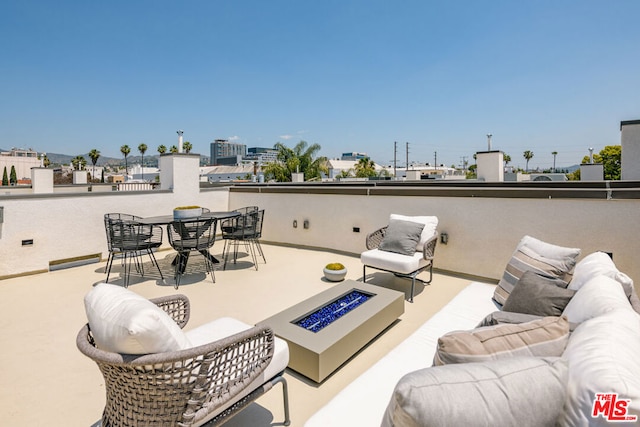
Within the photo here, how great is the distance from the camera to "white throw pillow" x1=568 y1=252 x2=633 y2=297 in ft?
6.56

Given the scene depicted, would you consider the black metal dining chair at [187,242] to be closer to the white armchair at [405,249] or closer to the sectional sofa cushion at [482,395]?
the white armchair at [405,249]

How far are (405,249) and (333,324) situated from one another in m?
1.94

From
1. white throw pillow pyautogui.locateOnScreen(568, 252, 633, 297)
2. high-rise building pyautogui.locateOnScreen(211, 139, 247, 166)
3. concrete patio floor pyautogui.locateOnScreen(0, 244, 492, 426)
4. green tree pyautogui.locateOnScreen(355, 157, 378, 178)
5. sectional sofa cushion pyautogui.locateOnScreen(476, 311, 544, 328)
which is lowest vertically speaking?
concrete patio floor pyautogui.locateOnScreen(0, 244, 492, 426)

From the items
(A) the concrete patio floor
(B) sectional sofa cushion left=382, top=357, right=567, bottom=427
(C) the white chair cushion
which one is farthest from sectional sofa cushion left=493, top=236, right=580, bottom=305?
(C) the white chair cushion

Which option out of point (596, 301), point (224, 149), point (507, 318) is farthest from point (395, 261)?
point (224, 149)

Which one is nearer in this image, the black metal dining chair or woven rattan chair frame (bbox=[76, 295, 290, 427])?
woven rattan chair frame (bbox=[76, 295, 290, 427])

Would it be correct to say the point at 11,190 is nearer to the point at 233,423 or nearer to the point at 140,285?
the point at 140,285

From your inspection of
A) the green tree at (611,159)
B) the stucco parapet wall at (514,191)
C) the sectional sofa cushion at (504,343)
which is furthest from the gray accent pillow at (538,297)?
the green tree at (611,159)

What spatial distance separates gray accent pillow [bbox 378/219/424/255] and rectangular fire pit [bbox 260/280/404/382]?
98 centimetres

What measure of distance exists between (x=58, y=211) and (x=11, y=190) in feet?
21.9

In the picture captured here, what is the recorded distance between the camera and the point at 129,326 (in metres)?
1.38

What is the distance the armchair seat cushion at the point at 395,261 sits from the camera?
4008 mm

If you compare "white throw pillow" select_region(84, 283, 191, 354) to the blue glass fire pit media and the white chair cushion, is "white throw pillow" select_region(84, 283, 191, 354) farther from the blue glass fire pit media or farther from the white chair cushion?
the blue glass fire pit media

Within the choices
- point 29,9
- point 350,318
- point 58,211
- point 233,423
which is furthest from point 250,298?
point 29,9
